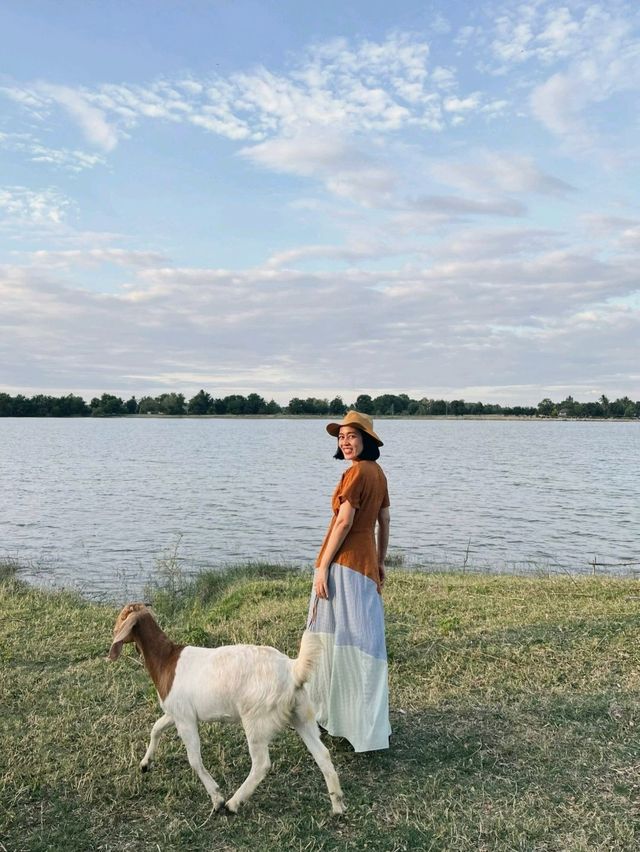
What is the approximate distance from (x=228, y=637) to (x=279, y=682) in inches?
154

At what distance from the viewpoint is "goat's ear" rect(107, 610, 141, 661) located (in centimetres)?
452

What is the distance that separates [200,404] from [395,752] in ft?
354

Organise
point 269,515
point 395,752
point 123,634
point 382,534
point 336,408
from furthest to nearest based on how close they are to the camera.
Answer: point 336,408, point 269,515, point 382,534, point 395,752, point 123,634

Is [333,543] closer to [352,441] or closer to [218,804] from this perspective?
[352,441]

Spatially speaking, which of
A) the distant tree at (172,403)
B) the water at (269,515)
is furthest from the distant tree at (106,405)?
the water at (269,515)

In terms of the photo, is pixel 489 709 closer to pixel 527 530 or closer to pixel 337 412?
pixel 527 530

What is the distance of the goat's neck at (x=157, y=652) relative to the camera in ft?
14.6

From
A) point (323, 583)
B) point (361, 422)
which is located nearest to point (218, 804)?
point (323, 583)

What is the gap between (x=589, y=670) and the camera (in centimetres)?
665

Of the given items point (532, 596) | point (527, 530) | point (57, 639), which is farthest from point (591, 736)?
point (527, 530)

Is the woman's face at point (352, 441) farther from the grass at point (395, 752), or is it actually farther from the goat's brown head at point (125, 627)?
the grass at point (395, 752)

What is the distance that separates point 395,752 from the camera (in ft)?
16.6

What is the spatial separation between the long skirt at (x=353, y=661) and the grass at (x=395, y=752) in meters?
0.24

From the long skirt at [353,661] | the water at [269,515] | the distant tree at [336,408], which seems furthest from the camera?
the distant tree at [336,408]
